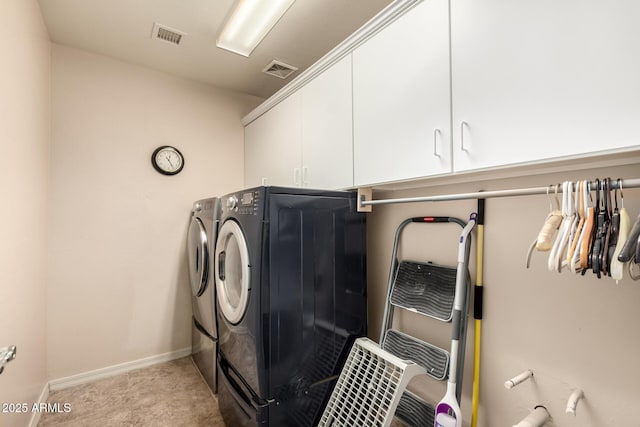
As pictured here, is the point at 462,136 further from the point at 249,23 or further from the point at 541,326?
the point at 249,23

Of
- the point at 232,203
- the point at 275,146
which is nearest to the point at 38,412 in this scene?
the point at 232,203

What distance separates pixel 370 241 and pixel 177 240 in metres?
1.96

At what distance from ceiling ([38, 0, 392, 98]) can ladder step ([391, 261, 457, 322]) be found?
5.71 ft

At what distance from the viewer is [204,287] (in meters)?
2.31

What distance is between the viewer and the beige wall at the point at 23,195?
135cm

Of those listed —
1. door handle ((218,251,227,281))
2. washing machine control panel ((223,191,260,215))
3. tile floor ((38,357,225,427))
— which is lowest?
tile floor ((38,357,225,427))

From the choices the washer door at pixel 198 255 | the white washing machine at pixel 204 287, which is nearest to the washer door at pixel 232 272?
the white washing machine at pixel 204 287

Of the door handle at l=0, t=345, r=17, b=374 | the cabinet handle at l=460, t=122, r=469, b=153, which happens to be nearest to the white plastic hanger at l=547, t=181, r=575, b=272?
Result: the cabinet handle at l=460, t=122, r=469, b=153

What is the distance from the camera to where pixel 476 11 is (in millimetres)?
1125

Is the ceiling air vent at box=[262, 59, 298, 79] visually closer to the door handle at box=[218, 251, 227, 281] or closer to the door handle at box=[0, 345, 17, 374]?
the door handle at box=[218, 251, 227, 281]

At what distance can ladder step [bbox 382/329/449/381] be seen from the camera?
1.48m

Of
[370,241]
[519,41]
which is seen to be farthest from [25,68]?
[519,41]

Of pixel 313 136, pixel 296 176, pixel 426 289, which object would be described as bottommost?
pixel 426 289

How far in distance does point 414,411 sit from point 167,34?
122 inches
